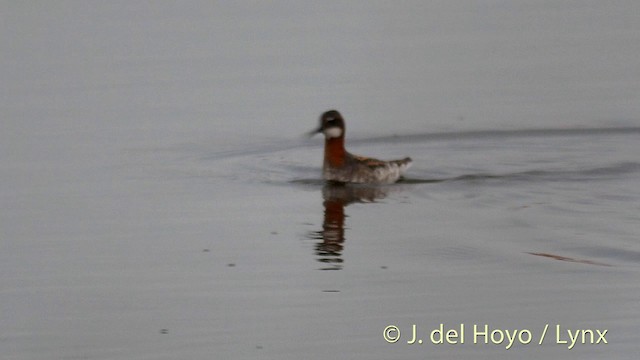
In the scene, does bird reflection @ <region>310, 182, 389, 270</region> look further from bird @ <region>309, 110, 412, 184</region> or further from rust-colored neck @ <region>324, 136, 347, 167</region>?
rust-colored neck @ <region>324, 136, 347, 167</region>

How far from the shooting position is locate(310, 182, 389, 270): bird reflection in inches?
520

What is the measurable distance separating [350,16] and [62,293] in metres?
14.2

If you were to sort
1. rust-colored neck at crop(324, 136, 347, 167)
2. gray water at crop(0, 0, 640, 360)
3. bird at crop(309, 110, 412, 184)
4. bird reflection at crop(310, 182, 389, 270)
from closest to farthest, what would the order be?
gray water at crop(0, 0, 640, 360)
bird reflection at crop(310, 182, 389, 270)
bird at crop(309, 110, 412, 184)
rust-colored neck at crop(324, 136, 347, 167)

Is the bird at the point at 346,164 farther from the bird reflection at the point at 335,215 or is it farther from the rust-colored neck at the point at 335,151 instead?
the bird reflection at the point at 335,215

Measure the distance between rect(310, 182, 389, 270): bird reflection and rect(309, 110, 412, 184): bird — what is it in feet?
0.33

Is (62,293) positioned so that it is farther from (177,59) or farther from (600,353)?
(177,59)

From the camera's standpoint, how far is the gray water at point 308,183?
1118 centimetres

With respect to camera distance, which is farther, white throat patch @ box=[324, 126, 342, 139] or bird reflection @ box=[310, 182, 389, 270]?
white throat patch @ box=[324, 126, 342, 139]

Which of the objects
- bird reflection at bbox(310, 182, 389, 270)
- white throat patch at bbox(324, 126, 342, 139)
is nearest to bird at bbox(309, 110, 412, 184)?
white throat patch at bbox(324, 126, 342, 139)

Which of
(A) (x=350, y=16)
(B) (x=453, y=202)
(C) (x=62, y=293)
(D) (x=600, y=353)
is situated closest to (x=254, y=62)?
(A) (x=350, y=16)

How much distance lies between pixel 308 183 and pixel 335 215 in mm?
2002

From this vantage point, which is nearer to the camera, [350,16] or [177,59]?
[177,59]

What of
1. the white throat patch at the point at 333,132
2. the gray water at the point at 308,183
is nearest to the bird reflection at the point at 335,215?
the gray water at the point at 308,183

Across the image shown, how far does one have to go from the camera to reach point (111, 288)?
12297 mm
